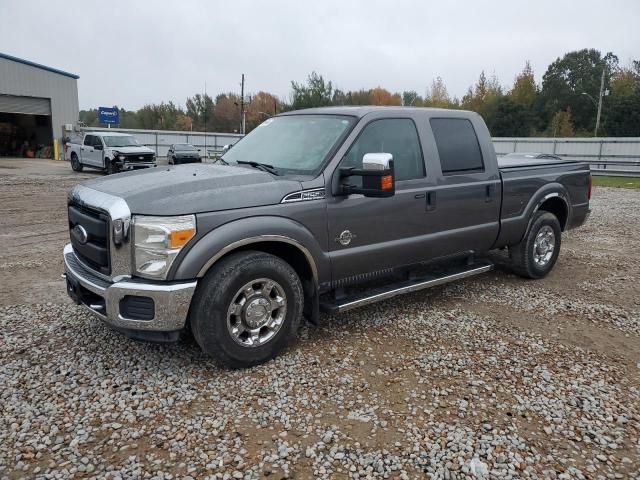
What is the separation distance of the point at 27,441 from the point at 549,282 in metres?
5.56

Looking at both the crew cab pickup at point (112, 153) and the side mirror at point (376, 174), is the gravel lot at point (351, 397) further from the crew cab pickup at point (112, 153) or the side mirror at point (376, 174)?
the crew cab pickup at point (112, 153)

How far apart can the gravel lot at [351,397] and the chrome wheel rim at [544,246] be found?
2.84 ft

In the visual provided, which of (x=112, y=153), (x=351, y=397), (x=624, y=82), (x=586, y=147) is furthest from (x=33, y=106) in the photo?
(x=624, y=82)

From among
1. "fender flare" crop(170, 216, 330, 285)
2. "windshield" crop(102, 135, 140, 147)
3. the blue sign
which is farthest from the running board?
the blue sign

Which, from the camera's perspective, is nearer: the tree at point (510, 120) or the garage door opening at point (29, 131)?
the garage door opening at point (29, 131)

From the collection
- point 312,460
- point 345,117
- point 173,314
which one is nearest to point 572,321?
point 345,117

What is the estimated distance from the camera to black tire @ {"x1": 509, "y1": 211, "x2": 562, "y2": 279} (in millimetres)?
5762

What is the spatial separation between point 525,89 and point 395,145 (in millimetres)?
62629

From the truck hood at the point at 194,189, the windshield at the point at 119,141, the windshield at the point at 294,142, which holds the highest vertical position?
the windshield at the point at 119,141

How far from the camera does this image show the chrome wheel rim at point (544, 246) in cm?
590

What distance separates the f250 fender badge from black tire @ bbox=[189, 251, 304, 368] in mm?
495

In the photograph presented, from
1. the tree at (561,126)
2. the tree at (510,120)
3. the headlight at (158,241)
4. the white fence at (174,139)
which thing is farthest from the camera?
the tree at (510,120)

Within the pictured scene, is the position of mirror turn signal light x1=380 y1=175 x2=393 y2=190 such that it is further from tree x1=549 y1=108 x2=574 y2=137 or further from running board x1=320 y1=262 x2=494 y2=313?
tree x1=549 y1=108 x2=574 y2=137

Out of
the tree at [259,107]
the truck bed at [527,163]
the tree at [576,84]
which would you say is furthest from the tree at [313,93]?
the truck bed at [527,163]
